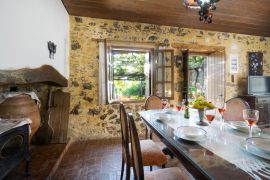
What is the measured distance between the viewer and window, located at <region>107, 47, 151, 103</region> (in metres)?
3.64

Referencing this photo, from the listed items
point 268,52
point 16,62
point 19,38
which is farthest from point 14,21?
point 268,52

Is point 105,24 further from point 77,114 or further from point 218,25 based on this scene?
point 218,25

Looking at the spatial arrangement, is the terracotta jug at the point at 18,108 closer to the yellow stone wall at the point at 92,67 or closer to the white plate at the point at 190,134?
the white plate at the point at 190,134

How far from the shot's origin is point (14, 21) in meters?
1.58

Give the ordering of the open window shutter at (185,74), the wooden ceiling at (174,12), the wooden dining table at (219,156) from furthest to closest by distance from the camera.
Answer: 1. the open window shutter at (185,74)
2. the wooden ceiling at (174,12)
3. the wooden dining table at (219,156)

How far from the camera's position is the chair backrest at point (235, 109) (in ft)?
6.33

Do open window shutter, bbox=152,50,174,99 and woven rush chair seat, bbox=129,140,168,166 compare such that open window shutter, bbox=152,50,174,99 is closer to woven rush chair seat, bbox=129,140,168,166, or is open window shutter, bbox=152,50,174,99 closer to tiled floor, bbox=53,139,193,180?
tiled floor, bbox=53,139,193,180

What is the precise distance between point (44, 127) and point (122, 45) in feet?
7.05

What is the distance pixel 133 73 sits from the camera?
3.80m

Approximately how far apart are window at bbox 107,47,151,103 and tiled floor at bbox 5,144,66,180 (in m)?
1.50

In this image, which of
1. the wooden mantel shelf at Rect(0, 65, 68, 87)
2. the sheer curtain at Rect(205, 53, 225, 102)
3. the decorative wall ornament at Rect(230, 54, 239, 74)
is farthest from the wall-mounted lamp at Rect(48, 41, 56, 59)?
the decorative wall ornament at Rect(230, 54, 239, 74)

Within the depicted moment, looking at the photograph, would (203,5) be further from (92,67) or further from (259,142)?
(92,67)

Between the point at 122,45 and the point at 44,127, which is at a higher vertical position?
the point at 122,45

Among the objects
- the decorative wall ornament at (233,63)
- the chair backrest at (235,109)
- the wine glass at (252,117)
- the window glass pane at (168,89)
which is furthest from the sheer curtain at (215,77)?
the wine glass at (252,117)
